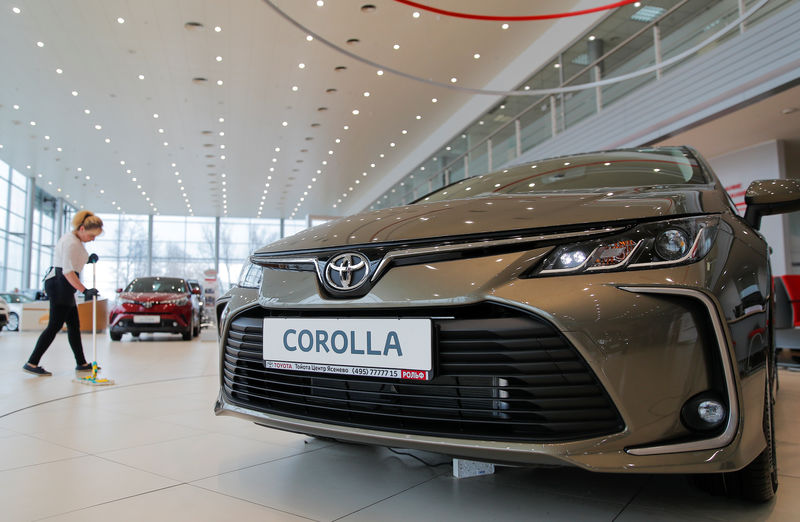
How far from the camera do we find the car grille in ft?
3.32

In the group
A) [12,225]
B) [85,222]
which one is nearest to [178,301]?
[85,222]

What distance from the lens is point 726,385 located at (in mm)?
1000

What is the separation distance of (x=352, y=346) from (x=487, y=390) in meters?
0.31

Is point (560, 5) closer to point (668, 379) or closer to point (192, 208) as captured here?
point (668, 379)

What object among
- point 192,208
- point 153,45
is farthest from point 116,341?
point 192,208

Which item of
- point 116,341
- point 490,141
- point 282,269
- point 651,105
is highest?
point 490,141

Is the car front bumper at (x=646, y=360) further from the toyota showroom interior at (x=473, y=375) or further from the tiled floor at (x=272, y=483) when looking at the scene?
the tiled floor at (x=272, y=483)

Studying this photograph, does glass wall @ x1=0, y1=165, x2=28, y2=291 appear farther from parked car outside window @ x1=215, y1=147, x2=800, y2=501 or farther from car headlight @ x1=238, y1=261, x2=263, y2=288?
parked car outside window @ x1=215, y1=147, x2=800, y2=501

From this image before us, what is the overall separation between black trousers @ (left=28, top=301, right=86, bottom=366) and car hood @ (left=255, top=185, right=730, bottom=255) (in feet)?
10.7

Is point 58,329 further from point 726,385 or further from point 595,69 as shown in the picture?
point 595,69

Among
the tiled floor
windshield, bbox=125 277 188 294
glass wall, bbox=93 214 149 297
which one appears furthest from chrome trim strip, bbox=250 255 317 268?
glass wall, bbox=93 214 149 297

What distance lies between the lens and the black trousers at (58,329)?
386 centimetres

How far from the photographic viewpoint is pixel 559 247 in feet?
3.54

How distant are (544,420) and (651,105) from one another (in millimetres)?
7004
